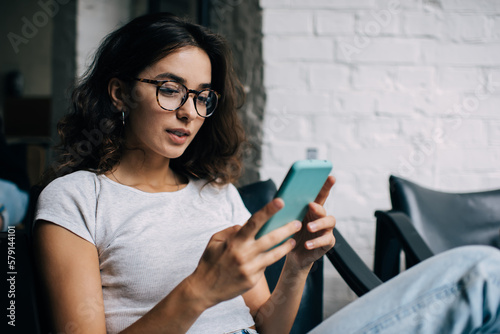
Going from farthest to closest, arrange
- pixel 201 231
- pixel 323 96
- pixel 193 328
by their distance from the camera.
→ pixel 323 96 < pixel 201 231 < pixel 193 328

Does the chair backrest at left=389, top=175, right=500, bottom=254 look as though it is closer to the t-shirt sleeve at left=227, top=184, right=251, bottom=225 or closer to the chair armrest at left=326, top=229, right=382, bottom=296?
the chair armrest at left=326, top=229, right=382, bottom=296

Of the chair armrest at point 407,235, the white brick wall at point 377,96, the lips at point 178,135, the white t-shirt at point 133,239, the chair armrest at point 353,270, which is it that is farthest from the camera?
the white brick wall at point 377,96

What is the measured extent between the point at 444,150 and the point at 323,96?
0.52 meters

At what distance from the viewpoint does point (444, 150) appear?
68.7 inches

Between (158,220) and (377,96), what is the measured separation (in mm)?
1064

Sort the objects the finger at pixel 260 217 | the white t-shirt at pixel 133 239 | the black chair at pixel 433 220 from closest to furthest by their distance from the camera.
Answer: the finger at pixel 260 217 → the white t-shirt at pixel 133 239 → the black chair at pixel 433 220

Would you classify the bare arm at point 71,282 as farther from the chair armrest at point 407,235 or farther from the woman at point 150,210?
the chair armrest at point 407,235

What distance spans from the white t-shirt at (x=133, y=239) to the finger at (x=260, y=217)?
13.1 inches

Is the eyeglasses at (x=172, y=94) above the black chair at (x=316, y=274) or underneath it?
above

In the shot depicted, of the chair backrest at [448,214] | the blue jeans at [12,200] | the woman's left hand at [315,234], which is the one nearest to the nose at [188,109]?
the woman's left hand at [315,234]

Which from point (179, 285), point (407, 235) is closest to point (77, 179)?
point (179, 285)

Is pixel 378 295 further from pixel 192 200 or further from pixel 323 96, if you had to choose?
pixel 323 96

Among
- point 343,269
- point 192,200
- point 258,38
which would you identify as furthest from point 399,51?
point 192,200

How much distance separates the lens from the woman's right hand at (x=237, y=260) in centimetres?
66
